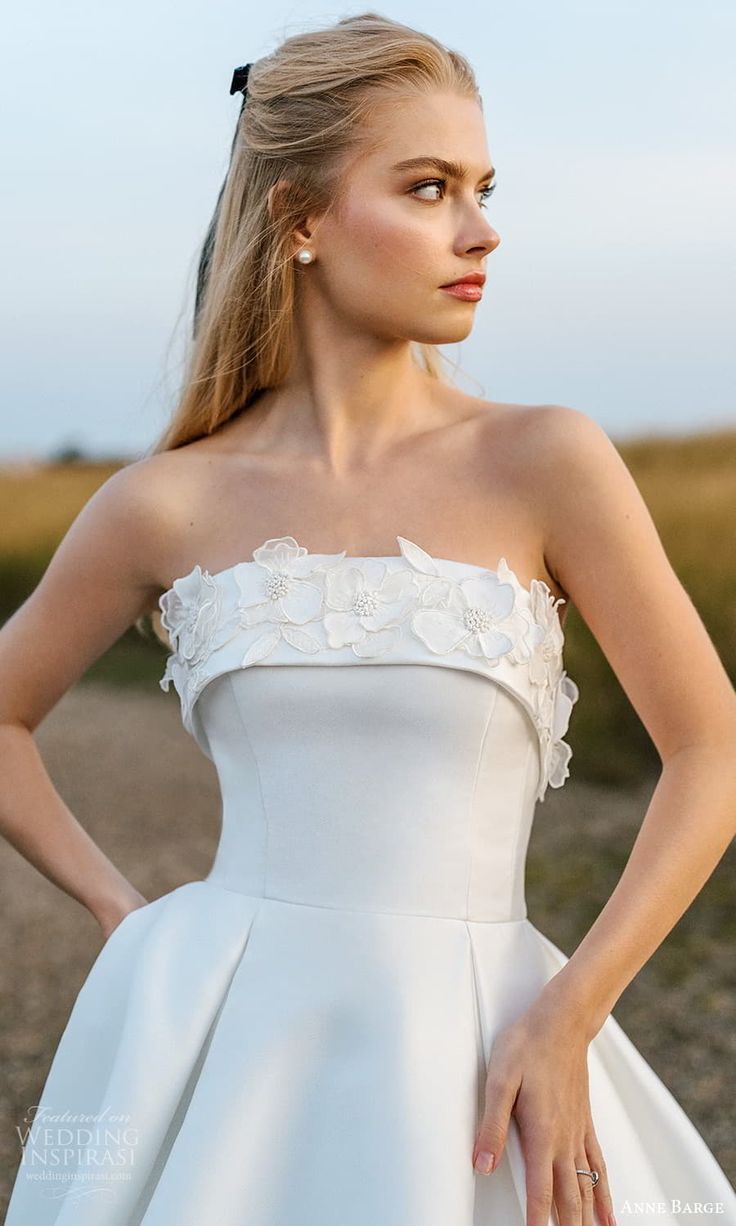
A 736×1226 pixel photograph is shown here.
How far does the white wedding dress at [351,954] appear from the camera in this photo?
191cm

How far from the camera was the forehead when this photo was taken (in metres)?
2.13

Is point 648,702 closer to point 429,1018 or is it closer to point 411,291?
point 429,1018

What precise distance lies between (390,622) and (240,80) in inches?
41.4

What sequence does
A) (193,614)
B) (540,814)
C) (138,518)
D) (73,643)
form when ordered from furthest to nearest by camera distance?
1. (540,814)
2. (73,643)
3. (138,518)
4. (193,614)

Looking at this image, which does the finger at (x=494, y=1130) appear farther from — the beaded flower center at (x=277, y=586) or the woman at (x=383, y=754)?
the beaded flower center at (x=277, y=586)

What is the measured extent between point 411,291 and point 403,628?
1.63ft

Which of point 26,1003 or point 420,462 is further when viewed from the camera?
point 26,1003

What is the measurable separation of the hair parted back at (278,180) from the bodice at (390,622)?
0.40 m

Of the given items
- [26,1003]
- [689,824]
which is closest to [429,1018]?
[689,824]

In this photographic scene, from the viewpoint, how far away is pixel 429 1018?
1.93m

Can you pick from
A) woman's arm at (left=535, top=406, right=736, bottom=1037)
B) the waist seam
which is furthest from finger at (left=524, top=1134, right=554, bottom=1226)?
the waist seam

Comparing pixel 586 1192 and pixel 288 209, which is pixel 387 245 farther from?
pixel 586 1192

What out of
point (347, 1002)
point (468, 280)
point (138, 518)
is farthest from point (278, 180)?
point (347, 1002)

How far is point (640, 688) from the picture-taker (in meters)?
2.00
